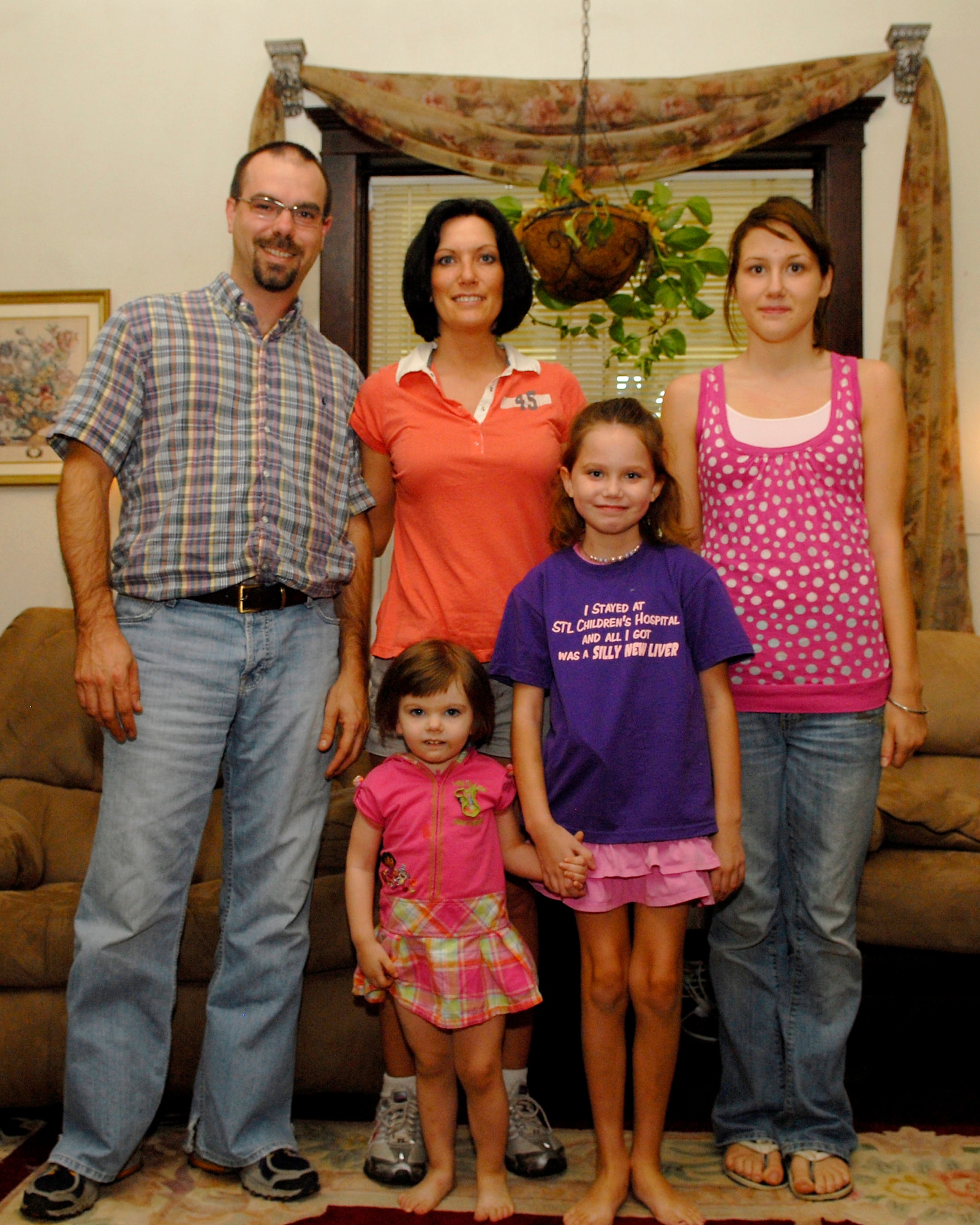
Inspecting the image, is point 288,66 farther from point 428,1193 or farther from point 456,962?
point 428,1193

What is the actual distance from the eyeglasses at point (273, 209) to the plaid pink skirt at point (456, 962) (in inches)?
46.8

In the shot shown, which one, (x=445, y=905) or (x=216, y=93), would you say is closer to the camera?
(x=445, y=905)

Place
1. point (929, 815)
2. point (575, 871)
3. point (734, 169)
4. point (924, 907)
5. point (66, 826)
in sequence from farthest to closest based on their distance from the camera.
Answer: point (734, 169)
point (66, 826)
point (929, 815)
point (924, 907)
point (575, 871)

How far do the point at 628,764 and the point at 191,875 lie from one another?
0.76 metres

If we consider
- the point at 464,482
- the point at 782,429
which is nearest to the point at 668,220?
the point at 782,429

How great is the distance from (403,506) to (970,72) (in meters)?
2.90

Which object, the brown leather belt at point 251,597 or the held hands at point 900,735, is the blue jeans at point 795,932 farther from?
the brown leather belt at point 251,597

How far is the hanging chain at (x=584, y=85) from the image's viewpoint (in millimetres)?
3352

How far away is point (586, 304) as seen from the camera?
12.0ft

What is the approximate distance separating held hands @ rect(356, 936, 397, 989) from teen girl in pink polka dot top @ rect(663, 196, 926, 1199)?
56 centimetres

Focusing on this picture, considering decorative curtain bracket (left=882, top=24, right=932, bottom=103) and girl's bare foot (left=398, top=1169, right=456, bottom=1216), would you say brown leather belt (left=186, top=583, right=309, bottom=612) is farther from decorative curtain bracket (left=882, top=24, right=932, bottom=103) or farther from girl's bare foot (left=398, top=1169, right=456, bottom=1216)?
decorative curtain bracket (left=882, top=24, right=932, bottom=103)

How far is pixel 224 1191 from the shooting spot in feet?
5.59

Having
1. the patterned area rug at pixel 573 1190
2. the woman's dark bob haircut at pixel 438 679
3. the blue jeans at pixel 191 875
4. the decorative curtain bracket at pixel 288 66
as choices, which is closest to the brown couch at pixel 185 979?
the patterned area rug at pixel 573 1190

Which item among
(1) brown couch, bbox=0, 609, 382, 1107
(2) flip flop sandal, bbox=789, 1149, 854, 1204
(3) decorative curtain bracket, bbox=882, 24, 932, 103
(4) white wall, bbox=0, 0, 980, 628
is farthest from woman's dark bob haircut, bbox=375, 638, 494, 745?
(3) decorative curtain bracket, bbox=882, 24, 932, 103
